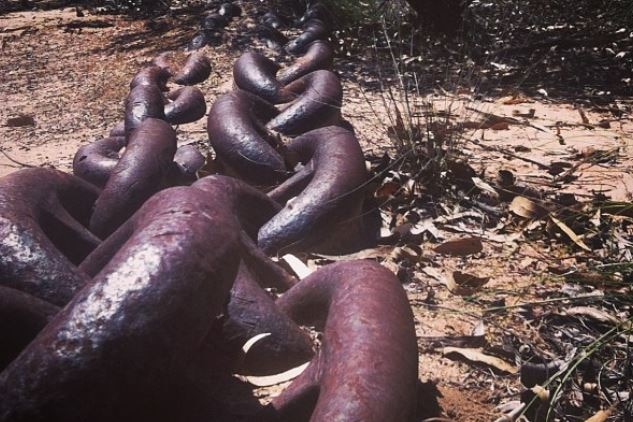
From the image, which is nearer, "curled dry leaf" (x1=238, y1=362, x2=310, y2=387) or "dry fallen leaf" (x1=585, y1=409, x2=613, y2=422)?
"dry fallen leaf" (x1=585, y1=409, x2=613, y2=422)

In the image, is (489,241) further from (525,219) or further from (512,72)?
(512,72)

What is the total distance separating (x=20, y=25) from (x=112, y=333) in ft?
24.7

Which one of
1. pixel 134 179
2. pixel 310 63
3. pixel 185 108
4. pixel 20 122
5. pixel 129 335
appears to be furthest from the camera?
pixel 20 122

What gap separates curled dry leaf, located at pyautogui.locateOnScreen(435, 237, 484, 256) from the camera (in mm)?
2834

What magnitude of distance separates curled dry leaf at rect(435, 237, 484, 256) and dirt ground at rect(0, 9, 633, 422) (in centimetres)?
4

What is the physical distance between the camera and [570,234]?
281 centimetres

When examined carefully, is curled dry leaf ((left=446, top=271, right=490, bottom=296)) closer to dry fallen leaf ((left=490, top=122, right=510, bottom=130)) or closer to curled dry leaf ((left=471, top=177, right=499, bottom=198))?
curled dry leaf ((left=471, top=177, right=499, bottom=198))

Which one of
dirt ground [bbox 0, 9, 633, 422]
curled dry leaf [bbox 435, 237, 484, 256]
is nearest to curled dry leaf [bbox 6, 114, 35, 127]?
dirt ground [bbox 0, 9, 633, 422]

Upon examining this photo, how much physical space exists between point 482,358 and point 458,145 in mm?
1672

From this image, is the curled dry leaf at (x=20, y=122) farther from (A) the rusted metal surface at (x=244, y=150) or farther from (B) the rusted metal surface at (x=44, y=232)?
(B) the rusted metal surface at (x=44, y=232)

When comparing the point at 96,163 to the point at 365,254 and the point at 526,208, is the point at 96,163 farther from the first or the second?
the point at 526,208

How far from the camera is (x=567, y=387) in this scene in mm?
2010

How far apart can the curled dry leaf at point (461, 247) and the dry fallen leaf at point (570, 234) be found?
1.13 feet

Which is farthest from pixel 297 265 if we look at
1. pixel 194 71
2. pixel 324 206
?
pixel 194 71
